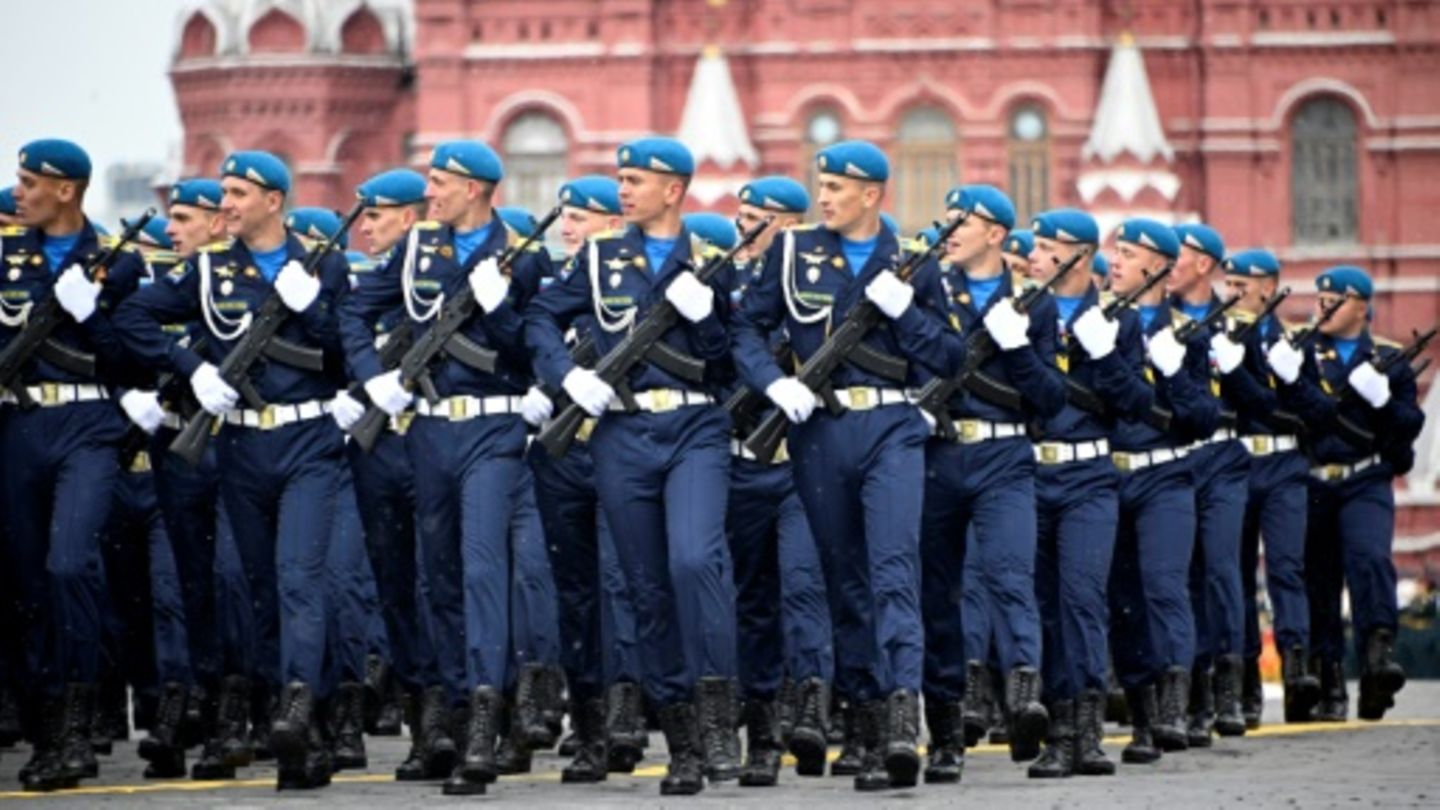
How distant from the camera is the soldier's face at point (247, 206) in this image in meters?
14.9

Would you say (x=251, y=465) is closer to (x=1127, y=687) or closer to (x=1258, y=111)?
(x=1127, y=687)

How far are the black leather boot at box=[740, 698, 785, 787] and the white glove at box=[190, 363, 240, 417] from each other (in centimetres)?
221

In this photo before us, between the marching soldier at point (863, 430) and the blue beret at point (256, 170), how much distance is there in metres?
1.84

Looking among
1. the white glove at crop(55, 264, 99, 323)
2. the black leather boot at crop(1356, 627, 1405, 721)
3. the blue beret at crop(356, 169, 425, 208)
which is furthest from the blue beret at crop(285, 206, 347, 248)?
the black leather boot at crop(1356, 627, 1405, 721)

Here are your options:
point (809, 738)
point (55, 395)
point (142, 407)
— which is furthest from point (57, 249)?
point (809, 738)

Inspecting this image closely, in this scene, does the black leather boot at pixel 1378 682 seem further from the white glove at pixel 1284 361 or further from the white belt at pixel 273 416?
the white belt at pixel 273 416

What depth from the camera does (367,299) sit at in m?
14.8

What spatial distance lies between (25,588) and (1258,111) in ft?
146

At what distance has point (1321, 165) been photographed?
2296 inches

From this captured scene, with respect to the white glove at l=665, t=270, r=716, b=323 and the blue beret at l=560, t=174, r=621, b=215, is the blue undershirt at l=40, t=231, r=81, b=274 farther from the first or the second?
the white glove at l=665, t=270, r=716, b=323

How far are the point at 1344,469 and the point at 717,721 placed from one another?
6448 millimetres

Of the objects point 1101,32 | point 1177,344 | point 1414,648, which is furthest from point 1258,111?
point 1177,344

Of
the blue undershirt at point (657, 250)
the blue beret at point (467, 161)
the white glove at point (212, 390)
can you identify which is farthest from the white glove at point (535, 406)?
the white glove at point (212, 390)

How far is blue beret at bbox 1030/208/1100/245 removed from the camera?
16156 millimetres
